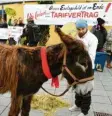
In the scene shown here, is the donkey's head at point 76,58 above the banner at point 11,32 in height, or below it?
above

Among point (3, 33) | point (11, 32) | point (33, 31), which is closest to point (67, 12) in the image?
point (33, 31)

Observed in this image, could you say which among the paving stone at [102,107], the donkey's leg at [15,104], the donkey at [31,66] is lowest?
the paving stone at [102,107]

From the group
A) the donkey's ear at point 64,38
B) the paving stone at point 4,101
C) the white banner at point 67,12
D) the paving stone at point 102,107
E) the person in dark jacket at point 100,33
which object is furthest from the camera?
the white banner at point 67,12

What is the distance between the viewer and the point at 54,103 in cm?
550

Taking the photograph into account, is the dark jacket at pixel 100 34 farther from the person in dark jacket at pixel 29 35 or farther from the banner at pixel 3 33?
the banner at pixel 3 33

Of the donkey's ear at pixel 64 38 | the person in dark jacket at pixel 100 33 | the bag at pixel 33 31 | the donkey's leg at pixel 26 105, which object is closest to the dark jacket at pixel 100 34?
the person in dark jacket at pixel 100 33

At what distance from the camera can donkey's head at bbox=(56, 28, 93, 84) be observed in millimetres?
Result: 3129

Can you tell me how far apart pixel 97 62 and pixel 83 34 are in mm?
5270

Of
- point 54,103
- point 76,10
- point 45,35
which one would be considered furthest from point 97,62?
point 54,103

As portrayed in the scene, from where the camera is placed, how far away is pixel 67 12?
35.9 feet

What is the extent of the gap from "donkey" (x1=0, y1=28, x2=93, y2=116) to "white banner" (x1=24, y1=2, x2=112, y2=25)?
7.67 metres

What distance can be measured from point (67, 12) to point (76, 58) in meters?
7.97

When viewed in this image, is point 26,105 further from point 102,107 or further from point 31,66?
point 102,107

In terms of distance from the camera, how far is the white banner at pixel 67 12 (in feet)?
34.9
